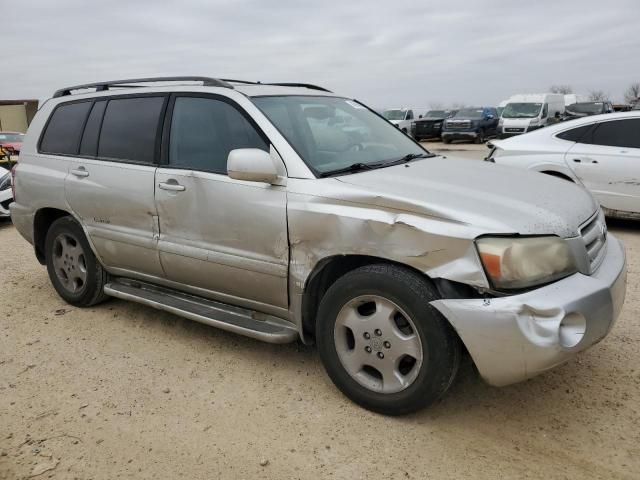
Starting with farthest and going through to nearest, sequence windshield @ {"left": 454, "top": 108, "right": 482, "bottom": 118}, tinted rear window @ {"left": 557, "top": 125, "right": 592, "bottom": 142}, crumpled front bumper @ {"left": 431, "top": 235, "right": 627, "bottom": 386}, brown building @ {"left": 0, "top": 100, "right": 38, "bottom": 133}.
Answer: brown building @ {"left": 0, "top": 100, "right": 38, "bottom": 133} < windshield @ {"left": 454, "top": 108, "right": 482, "bottom": 118} < tinted rear window @ {"left": 557, "top": 125, "right": 592, "bottom": 142} < crumpled front bumper @ {"left": 431, "top": 235, "right": 627, "bottom": 386}

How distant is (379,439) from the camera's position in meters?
2.71

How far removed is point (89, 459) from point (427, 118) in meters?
27.6

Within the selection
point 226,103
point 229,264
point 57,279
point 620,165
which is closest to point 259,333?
point 229,264

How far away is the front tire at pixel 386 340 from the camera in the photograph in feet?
8.58

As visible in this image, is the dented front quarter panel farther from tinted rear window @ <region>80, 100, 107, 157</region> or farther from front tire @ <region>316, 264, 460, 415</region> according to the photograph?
tinted rear window @ <region>80, 100, 107, 157</region>

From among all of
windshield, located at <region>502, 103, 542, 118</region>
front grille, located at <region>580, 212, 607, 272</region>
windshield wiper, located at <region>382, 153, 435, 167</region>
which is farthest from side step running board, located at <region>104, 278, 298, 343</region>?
windshield, located at <region>502, 103, 542, 118</region>

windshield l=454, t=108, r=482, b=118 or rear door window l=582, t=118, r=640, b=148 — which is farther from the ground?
rear door window l=582, t=118, r=640, b=148

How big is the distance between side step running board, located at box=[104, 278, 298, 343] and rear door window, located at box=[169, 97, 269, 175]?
893 millimetres

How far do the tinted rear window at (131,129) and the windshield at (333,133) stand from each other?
879mm

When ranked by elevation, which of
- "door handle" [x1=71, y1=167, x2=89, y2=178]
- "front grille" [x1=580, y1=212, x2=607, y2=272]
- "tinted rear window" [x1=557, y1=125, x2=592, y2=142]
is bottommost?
"front grille" [x1=580, y1=212, x2=607, y2=272]

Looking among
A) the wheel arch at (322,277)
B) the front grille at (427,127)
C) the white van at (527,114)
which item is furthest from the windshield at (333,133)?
the front grille at (427,127)

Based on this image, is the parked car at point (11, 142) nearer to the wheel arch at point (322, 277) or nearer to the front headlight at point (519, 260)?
the wheel arch at point (322, 277)

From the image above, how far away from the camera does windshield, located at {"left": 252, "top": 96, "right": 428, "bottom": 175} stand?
10.7 feet

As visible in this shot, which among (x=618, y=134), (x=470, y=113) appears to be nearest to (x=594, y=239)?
(x=618, y=134)
